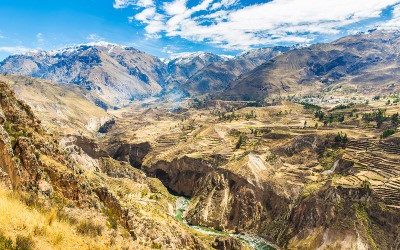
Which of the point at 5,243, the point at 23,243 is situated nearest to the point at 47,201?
the point at 23,243

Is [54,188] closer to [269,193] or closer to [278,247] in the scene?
[278,247]

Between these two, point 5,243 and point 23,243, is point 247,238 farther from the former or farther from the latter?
point 5,243

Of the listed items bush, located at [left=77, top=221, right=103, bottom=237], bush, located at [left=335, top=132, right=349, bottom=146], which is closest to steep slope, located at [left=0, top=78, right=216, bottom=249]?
bush, located at [left=77, top=221, right=103, bottom=237]

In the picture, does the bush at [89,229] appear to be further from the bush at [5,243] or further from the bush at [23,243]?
the bush at [5,243]

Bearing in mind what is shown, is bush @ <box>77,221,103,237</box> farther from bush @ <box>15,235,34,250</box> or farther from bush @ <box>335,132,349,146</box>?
bush @ <box>335,132,349,146</box>

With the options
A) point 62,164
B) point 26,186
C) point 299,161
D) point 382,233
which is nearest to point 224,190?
point 299,161

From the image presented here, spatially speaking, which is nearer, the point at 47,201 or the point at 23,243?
the point at 23,243

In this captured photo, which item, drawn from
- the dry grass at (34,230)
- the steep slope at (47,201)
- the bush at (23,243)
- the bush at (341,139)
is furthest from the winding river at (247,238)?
the bush at (23,243)

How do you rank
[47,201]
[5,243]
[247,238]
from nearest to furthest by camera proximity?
1. [5,243]
2. [47,201]
3. [247,238]

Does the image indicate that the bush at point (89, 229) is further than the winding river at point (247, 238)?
Result: No
